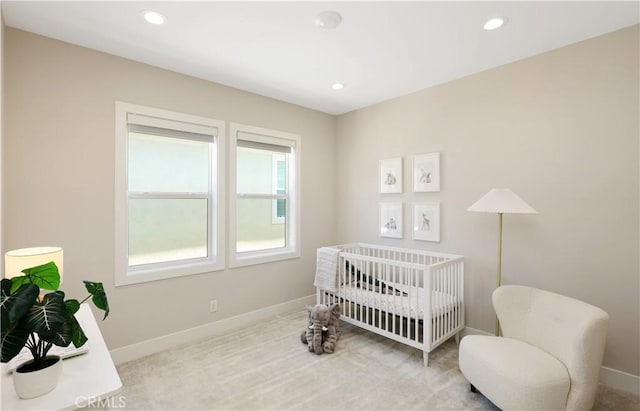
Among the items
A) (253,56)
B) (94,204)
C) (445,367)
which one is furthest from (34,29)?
(445,367)

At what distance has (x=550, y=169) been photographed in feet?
8.07

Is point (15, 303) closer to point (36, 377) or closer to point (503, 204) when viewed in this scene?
point (36, 377)

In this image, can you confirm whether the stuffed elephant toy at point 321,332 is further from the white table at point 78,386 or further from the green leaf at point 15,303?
the green leaf at point 15,303

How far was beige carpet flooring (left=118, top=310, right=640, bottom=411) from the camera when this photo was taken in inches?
78.9

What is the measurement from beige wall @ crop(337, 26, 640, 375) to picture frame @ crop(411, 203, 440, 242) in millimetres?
71

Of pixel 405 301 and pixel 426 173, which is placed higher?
pixel 426 173

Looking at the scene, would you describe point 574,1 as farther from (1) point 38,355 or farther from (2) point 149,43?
(1) point 38,355

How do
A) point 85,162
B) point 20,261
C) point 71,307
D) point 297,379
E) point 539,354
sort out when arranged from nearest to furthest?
point 71,307, point 20,261, point 539,354, point 297,379, point 85,162

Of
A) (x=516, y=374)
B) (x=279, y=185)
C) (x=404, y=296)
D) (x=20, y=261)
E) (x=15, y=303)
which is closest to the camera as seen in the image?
(x=15, y=303)

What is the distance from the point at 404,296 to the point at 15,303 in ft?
8.36

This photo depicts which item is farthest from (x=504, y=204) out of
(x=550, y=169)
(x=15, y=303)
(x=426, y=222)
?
(x=15, y=303)

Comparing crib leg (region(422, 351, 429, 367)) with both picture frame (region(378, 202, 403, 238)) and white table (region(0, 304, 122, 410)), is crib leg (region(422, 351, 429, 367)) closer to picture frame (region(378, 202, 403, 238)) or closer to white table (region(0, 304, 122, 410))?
picture frame (region(378, 202, 403, 238))

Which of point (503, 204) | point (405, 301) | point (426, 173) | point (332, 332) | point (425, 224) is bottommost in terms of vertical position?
point (332, 332)

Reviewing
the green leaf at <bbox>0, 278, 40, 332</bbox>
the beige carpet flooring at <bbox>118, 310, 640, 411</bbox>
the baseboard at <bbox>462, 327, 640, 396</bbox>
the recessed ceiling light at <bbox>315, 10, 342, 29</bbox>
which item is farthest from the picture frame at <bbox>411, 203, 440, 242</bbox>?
the green leaf at <bbox>0, 278, 40, 332</bbox>
